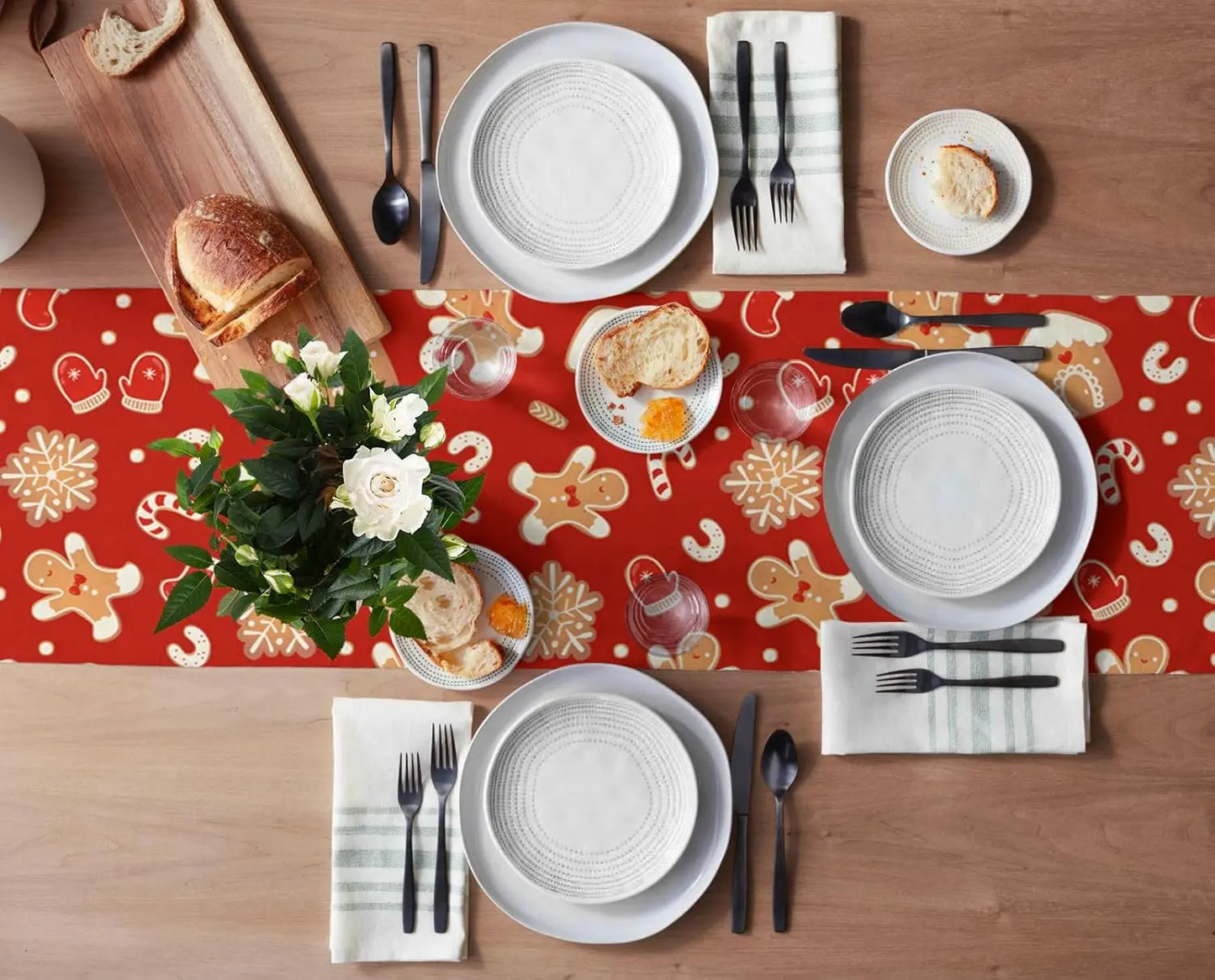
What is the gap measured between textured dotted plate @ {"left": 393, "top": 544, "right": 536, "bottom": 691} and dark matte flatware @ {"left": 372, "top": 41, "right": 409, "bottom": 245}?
46 cm

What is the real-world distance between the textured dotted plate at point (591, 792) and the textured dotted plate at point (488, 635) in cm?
8

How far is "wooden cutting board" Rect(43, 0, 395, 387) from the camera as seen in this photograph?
1339 millimetres

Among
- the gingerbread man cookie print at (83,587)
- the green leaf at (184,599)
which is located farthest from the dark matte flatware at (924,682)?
the gingerbread man cookie print at (83,587)

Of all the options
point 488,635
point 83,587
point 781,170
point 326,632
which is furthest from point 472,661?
point 781,170

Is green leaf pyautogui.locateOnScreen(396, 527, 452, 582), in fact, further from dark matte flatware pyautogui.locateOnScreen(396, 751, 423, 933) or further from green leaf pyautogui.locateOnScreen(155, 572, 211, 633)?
dark matte flatware pyautogui.locateOnScreen(396, 751, 423, 933)

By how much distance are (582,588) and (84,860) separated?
30.3 inches

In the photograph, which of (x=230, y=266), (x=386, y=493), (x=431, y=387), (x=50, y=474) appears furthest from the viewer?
(x=50, y=474)

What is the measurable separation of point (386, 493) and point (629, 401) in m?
0.50

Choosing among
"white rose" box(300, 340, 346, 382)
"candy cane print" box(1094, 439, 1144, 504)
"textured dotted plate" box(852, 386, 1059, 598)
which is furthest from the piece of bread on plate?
"candy cane print" box(1094, 439, 1144, 504)

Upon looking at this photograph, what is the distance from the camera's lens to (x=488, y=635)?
4.30 feet

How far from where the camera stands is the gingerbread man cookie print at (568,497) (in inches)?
52.7

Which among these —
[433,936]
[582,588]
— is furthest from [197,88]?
[433,936]

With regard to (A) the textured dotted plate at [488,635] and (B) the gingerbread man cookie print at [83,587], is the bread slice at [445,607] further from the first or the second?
(B) the gingerbread man cookie print at [83,587]

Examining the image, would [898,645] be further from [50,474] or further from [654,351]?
[50,474]
